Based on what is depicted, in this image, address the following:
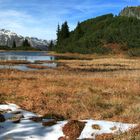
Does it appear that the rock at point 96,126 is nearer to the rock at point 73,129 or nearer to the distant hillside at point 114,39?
the rock at point 73,129

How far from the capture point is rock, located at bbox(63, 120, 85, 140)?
30.1 ft

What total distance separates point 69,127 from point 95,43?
375 ft

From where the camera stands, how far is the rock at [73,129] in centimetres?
918

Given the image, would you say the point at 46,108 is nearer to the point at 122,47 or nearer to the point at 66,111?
the point at 66,111

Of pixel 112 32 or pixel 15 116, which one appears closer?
pixel 15 116

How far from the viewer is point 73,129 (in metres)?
9.48

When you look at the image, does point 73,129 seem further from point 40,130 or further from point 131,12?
point 131,12

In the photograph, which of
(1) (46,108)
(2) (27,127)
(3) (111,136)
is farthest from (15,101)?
(3) (111,136)

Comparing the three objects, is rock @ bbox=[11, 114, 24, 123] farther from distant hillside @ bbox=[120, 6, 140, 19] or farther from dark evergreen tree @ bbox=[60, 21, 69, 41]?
dark evergreen tree @ bbox=[60, 21, 69, 41]

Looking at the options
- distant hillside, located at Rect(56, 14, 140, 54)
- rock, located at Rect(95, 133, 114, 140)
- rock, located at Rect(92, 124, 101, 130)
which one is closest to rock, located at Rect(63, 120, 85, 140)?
rock, located at Rect(92, 124, 101, 130)

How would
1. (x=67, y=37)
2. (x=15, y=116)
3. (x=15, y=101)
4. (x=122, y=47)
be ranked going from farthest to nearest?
(x=67, y=37)
(x=122, y=47)
(x=15, y=101)
(x=15, y=116)

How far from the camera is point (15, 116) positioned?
36.9 ft

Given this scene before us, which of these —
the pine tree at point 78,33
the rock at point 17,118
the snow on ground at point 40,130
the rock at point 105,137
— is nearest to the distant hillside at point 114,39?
the pine tree at point 78,33

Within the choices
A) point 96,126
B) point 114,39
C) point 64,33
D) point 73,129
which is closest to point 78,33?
point 64,33
